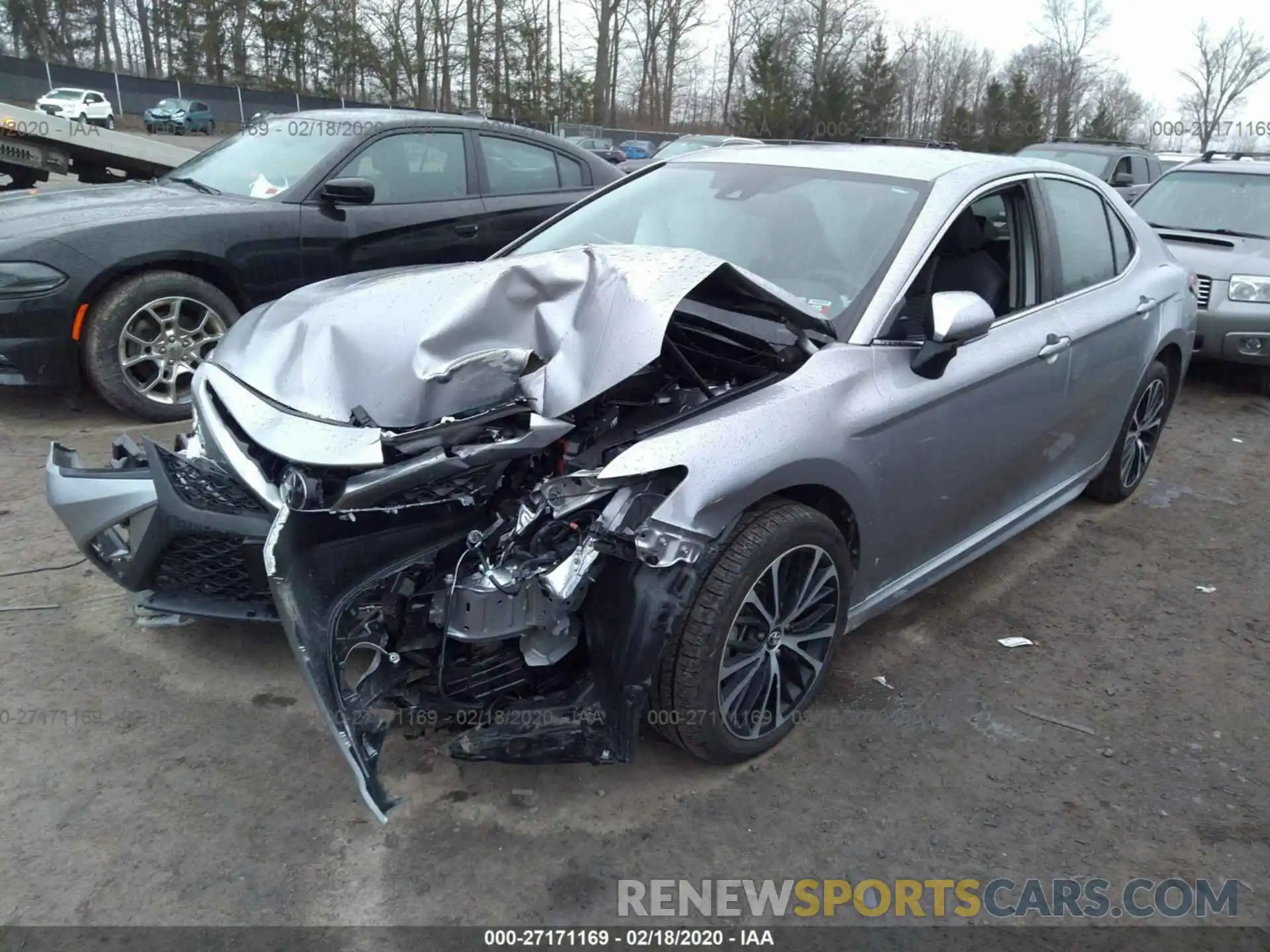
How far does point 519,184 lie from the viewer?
668 centimetres

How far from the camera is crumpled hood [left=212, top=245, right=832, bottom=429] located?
8.67 ft

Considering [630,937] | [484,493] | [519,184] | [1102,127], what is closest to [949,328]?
[484,493]

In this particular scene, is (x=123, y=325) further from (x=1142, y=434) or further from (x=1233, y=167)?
(x=1233, y=167)

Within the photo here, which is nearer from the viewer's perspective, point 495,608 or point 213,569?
point 495,608

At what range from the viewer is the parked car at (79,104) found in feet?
105

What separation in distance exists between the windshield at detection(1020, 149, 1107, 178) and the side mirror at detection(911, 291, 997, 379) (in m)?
10.3

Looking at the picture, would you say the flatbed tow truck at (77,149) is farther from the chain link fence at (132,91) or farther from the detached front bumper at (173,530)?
the chain link fence at (132,91)

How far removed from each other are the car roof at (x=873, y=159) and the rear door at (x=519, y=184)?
2469mm

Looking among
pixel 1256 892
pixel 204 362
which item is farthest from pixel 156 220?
pixel 1256 892

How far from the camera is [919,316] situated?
10.8ft

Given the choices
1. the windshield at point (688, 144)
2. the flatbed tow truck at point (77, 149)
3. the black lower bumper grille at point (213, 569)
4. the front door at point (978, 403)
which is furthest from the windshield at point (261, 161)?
the windshield at point (688, 144)

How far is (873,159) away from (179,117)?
37.5 meters

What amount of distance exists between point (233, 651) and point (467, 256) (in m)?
3.56

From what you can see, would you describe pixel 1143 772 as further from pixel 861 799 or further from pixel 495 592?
pixel 495 592
